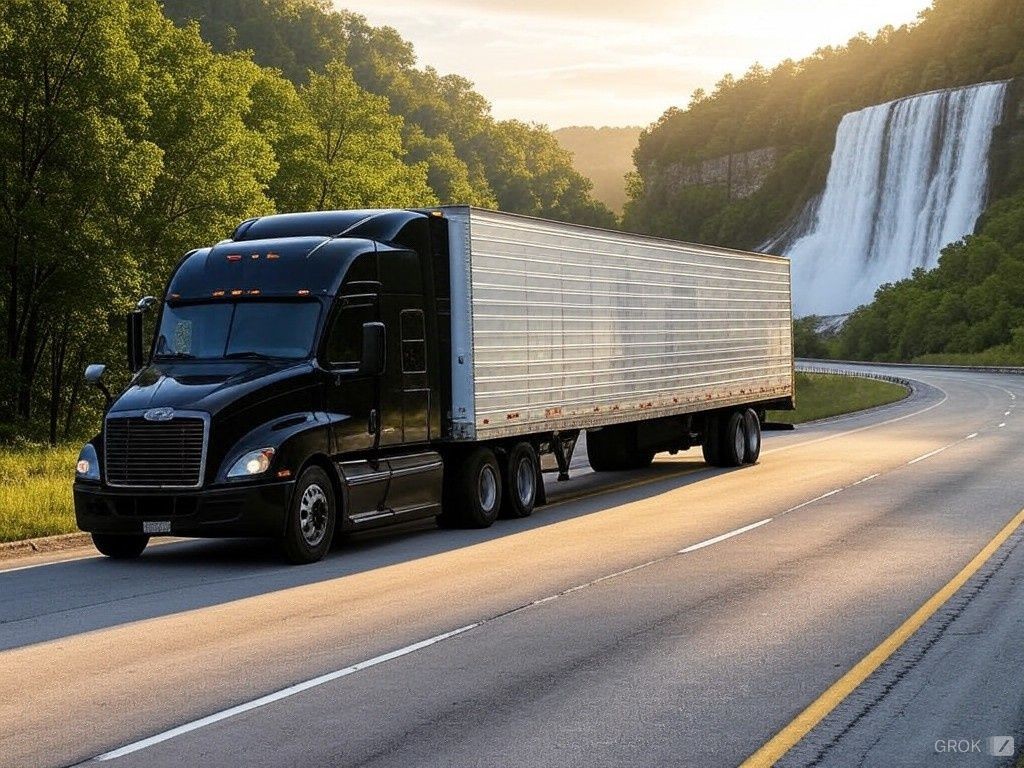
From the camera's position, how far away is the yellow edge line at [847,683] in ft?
24.4

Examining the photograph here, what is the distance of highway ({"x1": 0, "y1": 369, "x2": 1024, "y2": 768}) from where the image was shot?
775 centimetres

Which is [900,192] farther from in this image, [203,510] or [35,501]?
[203,510]

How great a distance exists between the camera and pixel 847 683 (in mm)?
9055

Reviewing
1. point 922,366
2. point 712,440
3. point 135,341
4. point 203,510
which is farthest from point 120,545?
point 922,366

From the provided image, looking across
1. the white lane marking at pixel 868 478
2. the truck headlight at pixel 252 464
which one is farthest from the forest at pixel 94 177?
the truck headlight at pixel 252 464

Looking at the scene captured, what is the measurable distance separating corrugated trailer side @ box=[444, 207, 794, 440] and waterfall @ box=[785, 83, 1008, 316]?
3960 inches

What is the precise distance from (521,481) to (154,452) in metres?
A: 6.05

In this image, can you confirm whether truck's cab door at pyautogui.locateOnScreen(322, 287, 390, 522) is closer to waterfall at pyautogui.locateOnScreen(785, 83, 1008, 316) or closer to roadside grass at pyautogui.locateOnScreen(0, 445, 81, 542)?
roadside grass at pyautogui.locateOnScreen(0, 445, 81, 542)

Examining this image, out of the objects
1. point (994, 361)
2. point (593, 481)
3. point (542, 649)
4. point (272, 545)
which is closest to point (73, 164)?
point (593, 481)

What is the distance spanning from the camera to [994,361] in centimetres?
9869

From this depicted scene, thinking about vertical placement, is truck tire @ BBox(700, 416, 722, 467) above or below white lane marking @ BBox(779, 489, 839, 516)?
above

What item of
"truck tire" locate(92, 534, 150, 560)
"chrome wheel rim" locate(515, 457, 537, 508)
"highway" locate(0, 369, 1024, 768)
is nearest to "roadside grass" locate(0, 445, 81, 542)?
"highway" locate(0, 369, 1024, 768)

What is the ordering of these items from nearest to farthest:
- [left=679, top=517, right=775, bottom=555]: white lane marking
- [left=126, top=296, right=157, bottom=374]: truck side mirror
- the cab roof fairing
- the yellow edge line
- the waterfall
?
the yellow edge line
[left=679, top=517, right=775, bottom=555]: white lane marking
the cab roof fairing
[left=126, top=296, right=157, bottom=374]: truck side mirror
the waterfall

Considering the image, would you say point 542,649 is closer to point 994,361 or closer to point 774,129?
point 994,361
